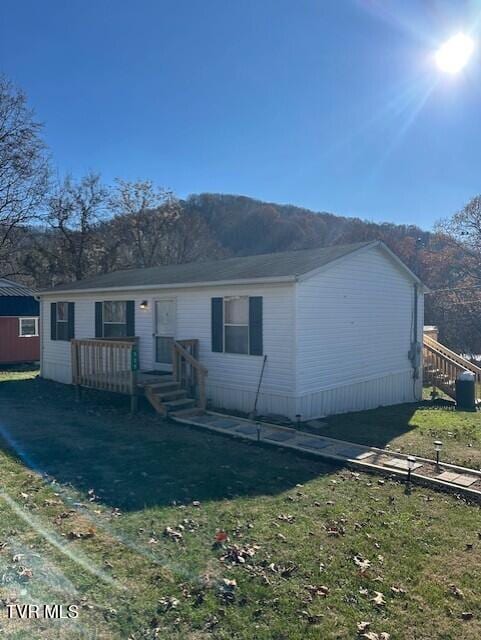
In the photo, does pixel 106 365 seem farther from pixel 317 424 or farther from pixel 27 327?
pixel 27 327

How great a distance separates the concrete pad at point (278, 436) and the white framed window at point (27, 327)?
52.8 ft

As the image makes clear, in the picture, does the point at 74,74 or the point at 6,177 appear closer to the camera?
the point at 74,74

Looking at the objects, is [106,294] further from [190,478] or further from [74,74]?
[190,478]

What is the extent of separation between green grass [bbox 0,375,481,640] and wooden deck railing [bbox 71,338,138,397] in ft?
9.26

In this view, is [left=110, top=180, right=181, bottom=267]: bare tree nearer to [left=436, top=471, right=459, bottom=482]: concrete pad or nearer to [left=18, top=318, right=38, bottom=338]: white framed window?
[left=18, top=318, right=38, bottom=338]: white framed window

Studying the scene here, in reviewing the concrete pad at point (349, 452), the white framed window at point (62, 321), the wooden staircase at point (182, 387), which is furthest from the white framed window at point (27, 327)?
the concrete pad at point (349, 452)

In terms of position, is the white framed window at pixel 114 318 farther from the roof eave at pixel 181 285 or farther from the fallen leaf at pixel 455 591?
the fallen leaf at pixel 455 591

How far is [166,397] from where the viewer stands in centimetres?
1021

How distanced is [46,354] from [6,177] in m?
12.6

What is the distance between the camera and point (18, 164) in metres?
23.5

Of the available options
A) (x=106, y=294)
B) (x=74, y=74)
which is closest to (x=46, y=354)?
(x=106, y=294)

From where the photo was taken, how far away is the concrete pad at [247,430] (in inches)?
332

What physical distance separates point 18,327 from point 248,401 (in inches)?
568

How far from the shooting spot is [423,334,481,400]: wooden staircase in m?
15.2
